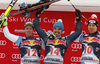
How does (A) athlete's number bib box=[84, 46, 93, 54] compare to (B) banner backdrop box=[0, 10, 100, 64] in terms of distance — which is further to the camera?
(B) banner backdrop box=[0, 10, 100, 64]

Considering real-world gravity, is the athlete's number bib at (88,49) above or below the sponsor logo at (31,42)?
below

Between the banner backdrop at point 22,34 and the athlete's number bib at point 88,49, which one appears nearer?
the athlete's number bib at point 88,49

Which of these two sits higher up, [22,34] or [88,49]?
[22,34]

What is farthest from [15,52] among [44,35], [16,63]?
[44,35]

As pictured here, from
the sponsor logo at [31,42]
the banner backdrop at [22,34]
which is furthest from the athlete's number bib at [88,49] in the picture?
the banner backdrop at [22,34]

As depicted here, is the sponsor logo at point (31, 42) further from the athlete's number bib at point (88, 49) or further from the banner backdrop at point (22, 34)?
the banner backdrop at point (22, 34)

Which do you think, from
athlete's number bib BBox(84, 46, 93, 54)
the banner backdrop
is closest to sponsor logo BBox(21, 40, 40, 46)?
athlete's number bib BBox(84, 46, 93, 54)

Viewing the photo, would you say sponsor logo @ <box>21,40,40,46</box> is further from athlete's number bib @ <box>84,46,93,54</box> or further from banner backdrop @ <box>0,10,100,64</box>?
banner backdrop @ <box>0,10,100,64</box>

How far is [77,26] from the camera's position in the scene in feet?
10.5

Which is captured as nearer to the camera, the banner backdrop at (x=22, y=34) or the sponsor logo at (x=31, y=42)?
the sponsor logo at (x=31, y=42)

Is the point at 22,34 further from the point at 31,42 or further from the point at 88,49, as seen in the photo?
the point at 88,49

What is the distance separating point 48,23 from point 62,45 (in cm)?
129

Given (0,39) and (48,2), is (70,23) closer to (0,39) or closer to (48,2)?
(48,2)

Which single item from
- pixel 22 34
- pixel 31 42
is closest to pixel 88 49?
pixel 31 42
